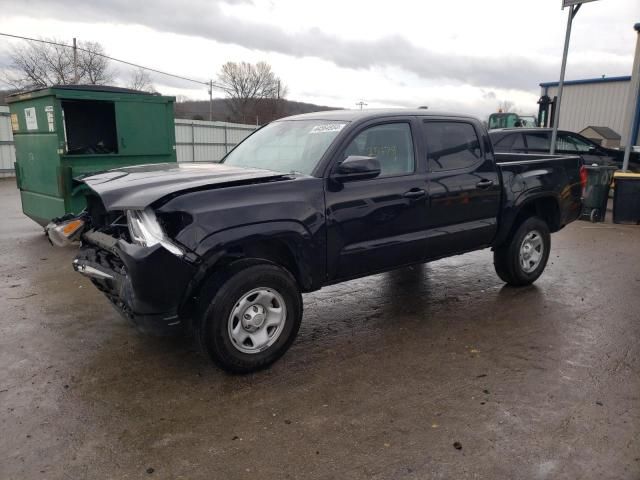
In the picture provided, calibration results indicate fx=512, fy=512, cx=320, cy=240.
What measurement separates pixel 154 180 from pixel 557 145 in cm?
1172

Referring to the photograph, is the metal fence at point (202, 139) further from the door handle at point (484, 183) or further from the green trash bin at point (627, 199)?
the door handle at point (484, 183)

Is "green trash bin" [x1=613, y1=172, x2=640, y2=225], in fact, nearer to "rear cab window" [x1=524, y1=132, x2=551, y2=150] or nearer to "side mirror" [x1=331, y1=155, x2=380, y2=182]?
"rear cab window" [x1=524, y1=132, x2=551, y2=150]

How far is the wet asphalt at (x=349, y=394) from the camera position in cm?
273

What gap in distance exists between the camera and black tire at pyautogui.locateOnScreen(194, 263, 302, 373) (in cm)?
339

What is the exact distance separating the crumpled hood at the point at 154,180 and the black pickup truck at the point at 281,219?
13 millimetres

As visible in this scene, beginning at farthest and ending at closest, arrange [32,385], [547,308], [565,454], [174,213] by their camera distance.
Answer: [547,308] → [32,385] → [174,213] → [565,454]

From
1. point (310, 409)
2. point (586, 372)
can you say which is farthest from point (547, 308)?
point (310, 409)

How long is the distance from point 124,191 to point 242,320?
3.90ft

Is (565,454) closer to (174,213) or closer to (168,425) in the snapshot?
(168,425)

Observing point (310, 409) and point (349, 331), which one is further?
point (349, 331)

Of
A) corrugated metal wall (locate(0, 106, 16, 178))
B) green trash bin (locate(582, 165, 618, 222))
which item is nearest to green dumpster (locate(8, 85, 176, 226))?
green trash bin (locate(582, 165, 618, 222))

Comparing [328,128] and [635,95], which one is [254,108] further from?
[328,128]

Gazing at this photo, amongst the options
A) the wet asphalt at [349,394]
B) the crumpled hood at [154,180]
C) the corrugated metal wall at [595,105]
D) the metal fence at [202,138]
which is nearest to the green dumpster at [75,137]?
the wet asphalt at [349,394]

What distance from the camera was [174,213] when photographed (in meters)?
3.27
